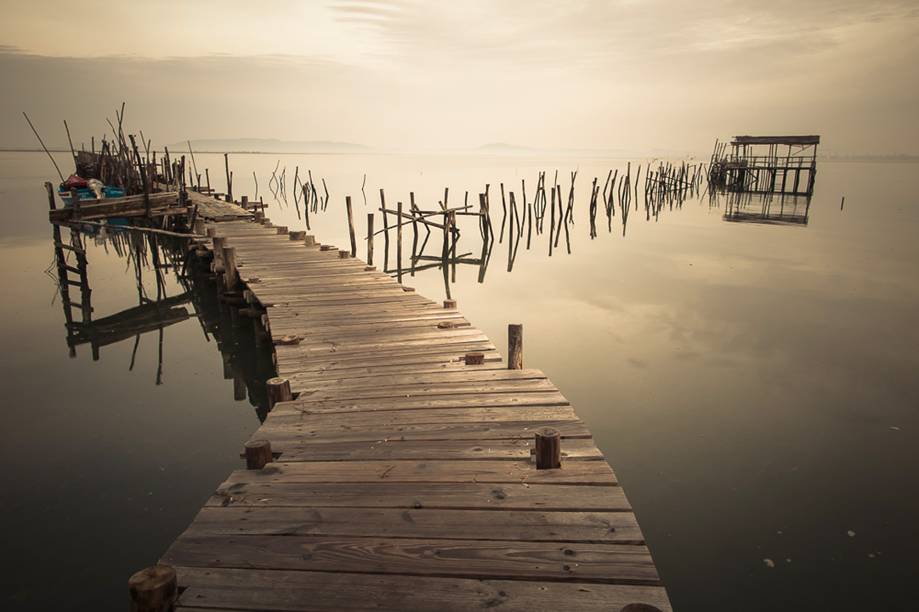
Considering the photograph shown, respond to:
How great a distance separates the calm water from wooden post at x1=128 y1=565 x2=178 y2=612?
2.95 metres

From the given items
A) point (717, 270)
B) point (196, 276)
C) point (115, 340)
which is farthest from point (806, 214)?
point (115, 340)

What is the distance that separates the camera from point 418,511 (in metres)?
3.40

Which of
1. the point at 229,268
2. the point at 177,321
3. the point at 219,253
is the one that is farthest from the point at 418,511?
the point at 177,321

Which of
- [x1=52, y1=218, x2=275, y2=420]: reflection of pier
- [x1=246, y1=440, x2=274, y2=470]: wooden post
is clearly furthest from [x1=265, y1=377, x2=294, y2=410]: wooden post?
[x1=52, y1=218, x2=275, y2=420]: reflection of pier

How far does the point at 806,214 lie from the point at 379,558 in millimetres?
41683

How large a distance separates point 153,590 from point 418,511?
4.83 ft

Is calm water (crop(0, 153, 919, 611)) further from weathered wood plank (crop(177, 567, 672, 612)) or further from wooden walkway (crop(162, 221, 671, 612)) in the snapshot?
weathered wood plank (crop(177, 567, 672, 612))

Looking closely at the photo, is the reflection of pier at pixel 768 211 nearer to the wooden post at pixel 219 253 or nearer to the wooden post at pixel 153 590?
the wooden post at pixel 219 253

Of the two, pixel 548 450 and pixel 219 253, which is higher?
pixel 219 253

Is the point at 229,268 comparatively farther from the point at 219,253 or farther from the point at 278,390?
the point at 278,390

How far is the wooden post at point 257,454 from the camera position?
3.88 m

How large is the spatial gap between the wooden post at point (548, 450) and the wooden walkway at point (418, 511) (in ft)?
0.26

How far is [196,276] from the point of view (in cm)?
1806

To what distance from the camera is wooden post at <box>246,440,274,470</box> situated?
3.88 meters
